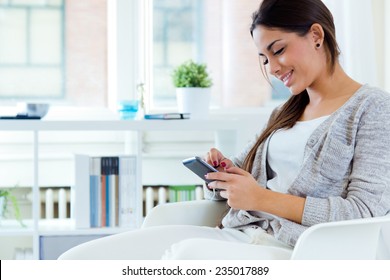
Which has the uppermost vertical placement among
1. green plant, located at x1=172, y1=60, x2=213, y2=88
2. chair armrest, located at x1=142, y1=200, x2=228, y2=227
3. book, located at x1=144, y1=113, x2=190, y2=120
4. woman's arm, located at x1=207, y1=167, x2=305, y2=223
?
green plant, located at x1=172, y1=60, x2=213, y2=88

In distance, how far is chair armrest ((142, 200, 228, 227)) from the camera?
1.84m

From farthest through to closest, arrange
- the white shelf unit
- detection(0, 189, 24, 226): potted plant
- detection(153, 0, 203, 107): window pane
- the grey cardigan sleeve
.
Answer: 1. detection(153, 0, 203, 107): window pane
2. detection(0, 189, 24, 226): potted plant
3. the white shelf unit
4. the grey cardigan sleeve

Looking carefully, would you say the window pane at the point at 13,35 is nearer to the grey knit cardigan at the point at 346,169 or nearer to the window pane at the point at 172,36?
the window pane at the point at 172,36

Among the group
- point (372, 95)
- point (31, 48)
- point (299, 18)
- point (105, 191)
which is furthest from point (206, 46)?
point (372, 95)

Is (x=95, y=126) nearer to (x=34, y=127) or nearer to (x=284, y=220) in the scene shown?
(x=34, y=127)

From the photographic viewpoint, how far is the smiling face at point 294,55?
1648mm

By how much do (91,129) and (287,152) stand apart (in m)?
1.10

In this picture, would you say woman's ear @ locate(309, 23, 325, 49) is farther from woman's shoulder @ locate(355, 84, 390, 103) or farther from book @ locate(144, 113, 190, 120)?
book @ locate(144, 113, 190, 120)

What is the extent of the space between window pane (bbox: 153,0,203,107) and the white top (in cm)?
151

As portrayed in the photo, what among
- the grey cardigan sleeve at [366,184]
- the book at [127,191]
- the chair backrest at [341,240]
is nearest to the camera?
the chair backrest at [341,240]

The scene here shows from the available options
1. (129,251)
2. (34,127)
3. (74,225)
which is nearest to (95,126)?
(34,127)

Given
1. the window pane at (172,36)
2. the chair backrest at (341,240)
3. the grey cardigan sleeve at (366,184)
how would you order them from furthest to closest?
the window pane at (172,36), the grey cardigan sleeve at (366,184), the chair backrest at (341,240)

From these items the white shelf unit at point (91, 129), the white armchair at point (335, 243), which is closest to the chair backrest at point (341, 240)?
the white armchair at point (335, 243)

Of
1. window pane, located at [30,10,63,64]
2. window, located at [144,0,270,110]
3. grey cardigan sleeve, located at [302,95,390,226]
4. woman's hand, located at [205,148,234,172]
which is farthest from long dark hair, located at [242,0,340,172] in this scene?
window pane, located at [30,10,63,64]
